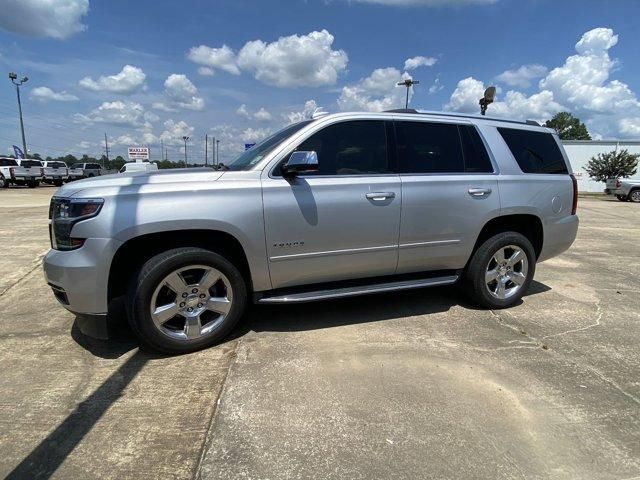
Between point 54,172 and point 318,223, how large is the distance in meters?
34.8

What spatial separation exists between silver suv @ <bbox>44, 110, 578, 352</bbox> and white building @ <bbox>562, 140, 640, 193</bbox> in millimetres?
46082

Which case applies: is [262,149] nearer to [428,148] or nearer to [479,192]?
[428,148]

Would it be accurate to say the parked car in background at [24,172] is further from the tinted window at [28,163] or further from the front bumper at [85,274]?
the front bumper at [85,274]

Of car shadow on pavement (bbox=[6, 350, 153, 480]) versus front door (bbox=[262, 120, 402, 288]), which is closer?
car shadow on pavement (bbox=[6, 350, 153, 480])

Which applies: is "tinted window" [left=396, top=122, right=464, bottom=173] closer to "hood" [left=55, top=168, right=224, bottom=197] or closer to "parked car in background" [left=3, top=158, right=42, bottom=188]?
"hood" [left=55, top=168, right=224, bottom=197]

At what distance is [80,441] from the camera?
254 cm

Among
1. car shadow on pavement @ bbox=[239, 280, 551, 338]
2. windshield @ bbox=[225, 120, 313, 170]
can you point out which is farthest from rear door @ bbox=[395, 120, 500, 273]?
windshield @ bbox=[225, 120, 313, 170]

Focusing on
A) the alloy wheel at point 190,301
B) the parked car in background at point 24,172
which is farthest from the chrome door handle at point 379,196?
the parked car in background at point 24,172

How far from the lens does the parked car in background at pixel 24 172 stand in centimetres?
2864

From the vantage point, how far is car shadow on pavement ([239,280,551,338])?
14.1 feet

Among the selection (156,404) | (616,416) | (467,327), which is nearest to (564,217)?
(467,327)

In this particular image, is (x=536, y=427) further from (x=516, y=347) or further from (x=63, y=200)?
(x=63, y=200)

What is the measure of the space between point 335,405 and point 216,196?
1.79 metres

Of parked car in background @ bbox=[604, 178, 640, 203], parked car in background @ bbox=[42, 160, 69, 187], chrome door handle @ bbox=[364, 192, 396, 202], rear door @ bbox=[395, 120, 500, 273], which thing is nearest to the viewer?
chrome door handle @ bbox=[364, 192, 396, 202]
